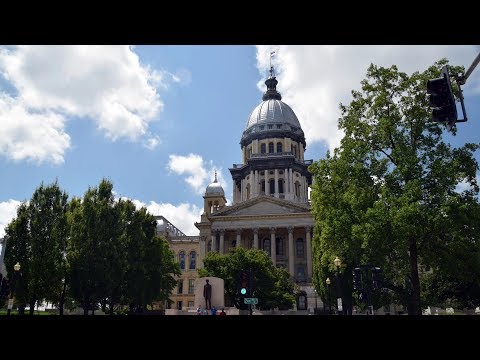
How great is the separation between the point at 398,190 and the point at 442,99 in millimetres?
Result: 17435

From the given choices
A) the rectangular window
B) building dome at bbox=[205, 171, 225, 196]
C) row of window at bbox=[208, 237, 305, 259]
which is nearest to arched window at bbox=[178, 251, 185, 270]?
the rectangular window

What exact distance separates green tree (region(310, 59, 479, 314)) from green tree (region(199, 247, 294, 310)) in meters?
23.9

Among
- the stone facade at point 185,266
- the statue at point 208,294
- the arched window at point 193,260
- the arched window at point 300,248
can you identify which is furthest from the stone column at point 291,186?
the statue at point 208,294

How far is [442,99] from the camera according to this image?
811 cm

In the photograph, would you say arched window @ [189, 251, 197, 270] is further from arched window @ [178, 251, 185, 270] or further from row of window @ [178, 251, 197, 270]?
arched window @ [178, 251, 185, 270]

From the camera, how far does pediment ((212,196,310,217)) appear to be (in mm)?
72375

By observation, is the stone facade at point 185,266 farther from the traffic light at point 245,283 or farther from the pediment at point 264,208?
the traffic light at point 245,283

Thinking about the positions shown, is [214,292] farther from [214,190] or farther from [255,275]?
[214,190]

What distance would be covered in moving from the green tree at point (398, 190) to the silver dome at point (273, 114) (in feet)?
222

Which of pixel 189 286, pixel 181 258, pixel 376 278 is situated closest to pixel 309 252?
pixel 189 286
